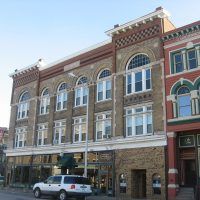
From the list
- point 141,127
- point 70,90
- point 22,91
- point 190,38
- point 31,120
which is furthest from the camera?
point 22,91

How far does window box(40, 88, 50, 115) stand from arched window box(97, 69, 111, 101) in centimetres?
880

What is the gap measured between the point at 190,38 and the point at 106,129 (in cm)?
1149

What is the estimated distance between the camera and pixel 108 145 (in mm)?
29828

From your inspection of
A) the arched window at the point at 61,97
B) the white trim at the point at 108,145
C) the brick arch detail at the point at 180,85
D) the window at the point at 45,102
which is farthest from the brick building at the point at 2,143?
the brick arch detail at the point at 180,85

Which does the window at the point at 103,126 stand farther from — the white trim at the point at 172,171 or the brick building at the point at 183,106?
the white trim at the point at 172,171

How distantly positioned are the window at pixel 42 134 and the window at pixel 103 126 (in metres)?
8.74

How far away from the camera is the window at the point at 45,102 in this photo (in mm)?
39062

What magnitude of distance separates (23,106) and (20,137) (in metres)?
4.18

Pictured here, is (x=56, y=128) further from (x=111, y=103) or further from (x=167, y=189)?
(x=167, y=189)

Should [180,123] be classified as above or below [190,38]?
below

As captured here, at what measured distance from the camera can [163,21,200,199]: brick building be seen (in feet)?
79.8

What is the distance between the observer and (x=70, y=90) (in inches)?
1416

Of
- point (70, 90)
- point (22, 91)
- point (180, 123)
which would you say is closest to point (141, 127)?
point (180, 123)

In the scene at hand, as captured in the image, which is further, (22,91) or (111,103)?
(22,91)
